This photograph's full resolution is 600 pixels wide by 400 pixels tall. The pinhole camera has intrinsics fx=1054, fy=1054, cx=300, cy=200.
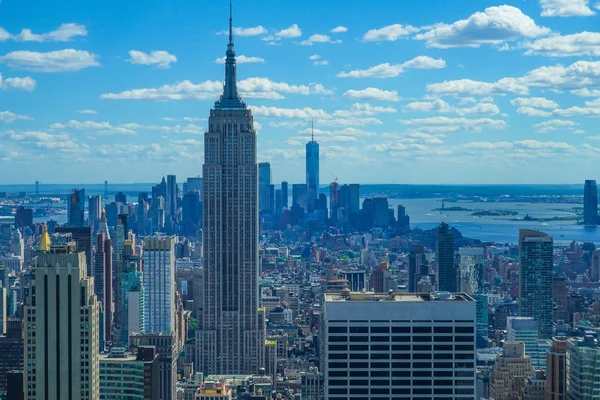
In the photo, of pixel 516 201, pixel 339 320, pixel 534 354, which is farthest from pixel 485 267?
pixel 339 320

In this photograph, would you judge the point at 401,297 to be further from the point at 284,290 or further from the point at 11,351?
the point at 284,290

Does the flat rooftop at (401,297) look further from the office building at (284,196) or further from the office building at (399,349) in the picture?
the office building at (284,196)

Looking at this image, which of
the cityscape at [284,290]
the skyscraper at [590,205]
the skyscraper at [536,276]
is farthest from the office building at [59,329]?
the skyscraper at [590,205]

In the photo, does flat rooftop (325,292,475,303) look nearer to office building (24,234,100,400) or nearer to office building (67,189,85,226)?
office building (24,234,100,400)

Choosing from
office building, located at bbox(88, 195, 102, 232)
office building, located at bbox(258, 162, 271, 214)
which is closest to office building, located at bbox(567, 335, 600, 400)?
office building, located at bbox(88, 195, 102, 232)

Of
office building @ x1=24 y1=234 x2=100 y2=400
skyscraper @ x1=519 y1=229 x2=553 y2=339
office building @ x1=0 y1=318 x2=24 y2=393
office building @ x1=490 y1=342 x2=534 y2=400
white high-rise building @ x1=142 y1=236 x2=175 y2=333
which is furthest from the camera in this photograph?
skyscraper @ x1=519 y1=229 x2=553 y2=339
